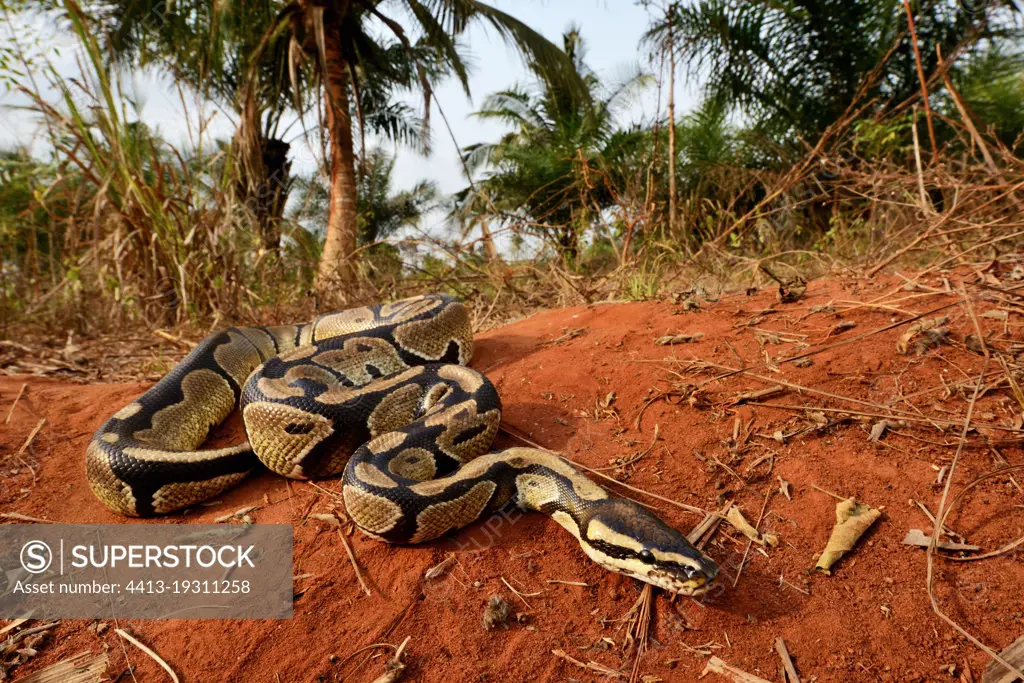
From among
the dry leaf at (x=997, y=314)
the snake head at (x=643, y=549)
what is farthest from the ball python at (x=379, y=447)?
the dry leaf at (x=997, y=314)

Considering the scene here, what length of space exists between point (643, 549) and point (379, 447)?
1.83m

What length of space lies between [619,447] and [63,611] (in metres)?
3.22

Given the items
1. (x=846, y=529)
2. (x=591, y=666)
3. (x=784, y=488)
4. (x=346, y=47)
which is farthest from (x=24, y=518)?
(x=346, y=47)

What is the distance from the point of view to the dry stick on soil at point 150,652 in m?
2.36

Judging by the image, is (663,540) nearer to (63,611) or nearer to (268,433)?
(268,433)

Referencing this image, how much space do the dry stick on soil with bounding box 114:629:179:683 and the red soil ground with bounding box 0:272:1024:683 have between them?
1.1 inches

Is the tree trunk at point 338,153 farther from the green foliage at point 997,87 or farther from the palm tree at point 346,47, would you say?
the green foliage at point 997,87

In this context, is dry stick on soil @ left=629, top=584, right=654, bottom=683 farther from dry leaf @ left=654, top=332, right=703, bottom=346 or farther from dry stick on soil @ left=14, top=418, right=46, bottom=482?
dry stick on soil @ left=14, top=418, right=46, bottom=482

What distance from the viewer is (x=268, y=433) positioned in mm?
3803

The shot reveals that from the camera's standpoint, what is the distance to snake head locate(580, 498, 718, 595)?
235cm

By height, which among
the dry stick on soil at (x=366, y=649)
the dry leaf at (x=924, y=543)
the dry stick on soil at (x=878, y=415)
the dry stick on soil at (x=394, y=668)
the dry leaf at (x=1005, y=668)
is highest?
the dry stick on soil at (x=878, y=415)

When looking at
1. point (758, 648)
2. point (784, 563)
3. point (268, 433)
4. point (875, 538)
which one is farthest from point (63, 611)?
point (875, 538)

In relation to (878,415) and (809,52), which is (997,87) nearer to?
(809,52)

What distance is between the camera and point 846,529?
2471mm
